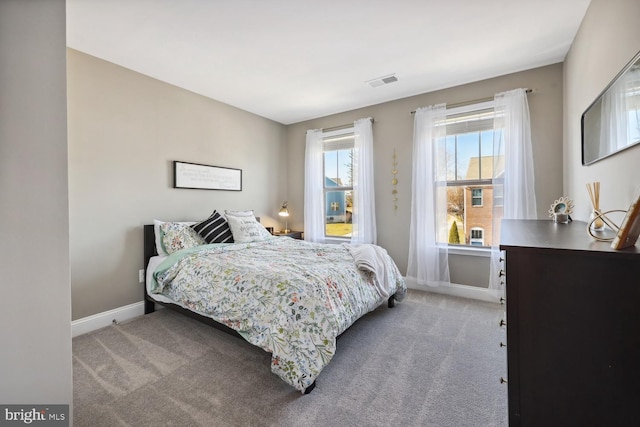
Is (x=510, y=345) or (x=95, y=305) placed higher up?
(x=510, y=345)

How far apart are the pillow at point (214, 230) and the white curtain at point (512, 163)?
3084 millimetres

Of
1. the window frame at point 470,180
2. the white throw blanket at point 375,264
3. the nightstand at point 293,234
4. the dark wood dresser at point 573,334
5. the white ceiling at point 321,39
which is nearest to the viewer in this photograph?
the dark wood dresser at point 573,334

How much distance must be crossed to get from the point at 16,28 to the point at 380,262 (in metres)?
2.70

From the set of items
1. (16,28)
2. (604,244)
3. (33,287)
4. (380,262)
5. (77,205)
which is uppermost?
(16,28)

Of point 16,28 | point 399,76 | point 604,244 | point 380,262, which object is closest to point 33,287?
point 16,28

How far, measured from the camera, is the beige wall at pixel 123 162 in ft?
8.51

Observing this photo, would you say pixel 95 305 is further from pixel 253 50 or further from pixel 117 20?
pixel 253 50

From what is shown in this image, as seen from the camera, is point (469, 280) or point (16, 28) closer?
point (16, 28)

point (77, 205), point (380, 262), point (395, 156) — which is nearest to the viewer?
point (77, 205)

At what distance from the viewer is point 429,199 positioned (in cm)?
355

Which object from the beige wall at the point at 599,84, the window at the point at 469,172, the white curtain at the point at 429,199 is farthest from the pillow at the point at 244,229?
the beige wall at the point at 599,84

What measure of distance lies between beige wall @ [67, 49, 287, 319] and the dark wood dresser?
3.32 m

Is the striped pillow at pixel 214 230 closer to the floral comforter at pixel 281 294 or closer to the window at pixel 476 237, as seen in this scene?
the floral comforter at pixel 281 294

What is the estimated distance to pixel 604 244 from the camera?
1054 mm
